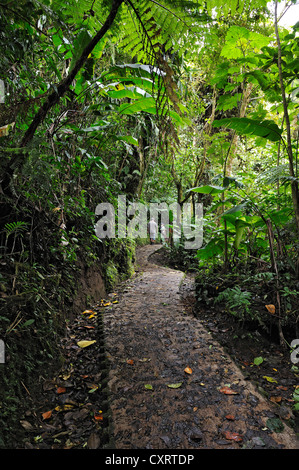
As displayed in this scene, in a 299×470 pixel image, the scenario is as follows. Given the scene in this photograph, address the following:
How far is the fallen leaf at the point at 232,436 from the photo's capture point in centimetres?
171

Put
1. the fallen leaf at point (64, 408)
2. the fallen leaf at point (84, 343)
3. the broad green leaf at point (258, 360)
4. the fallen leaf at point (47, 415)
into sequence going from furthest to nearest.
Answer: the fallen leaf at point (84, 343), the broad green leaf at point (258, 360), the fallen leaf at point (64, 408), the fallen leaf at point (47, 415)

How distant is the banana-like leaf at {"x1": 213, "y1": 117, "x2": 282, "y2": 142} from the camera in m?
3.00

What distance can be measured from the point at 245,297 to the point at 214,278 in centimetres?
98

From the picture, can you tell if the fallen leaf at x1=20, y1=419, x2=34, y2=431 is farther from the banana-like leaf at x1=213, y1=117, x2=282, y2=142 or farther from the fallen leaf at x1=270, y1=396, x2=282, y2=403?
the banana-like leaf at x1=213, y1=117, x2=282, y2=142

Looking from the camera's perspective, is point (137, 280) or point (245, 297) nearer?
point (245, 297)

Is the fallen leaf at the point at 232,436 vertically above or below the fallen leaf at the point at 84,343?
below

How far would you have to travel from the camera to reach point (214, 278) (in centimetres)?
400

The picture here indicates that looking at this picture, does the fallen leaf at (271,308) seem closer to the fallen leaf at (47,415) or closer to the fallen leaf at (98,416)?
the fallen leaf at (98,416)

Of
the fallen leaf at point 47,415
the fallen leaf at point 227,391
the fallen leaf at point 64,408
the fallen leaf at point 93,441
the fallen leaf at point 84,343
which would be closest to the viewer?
the fallen leaf at point 93,441

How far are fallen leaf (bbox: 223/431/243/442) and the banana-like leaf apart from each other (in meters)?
3.14

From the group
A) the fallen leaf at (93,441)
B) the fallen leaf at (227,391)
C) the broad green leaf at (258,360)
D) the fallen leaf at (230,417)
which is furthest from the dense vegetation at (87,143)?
the fallen leaf at (230,417)
